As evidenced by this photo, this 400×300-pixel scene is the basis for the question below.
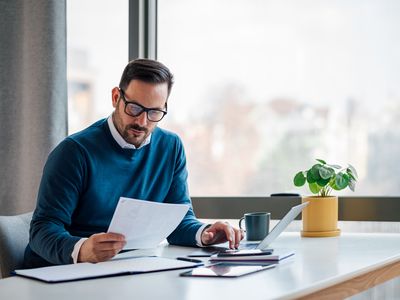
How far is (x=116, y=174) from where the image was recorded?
2344mm

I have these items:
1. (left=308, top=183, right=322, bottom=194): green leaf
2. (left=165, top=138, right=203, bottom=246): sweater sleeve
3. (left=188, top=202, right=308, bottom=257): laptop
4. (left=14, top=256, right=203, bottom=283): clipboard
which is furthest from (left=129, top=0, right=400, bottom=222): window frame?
(left=14, top=256, right=203, bottom=283): clipboard

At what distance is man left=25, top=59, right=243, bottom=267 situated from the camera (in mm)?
2123

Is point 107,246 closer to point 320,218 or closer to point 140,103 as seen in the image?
point 140,103

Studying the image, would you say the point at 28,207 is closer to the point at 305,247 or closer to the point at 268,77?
the point at 268,77

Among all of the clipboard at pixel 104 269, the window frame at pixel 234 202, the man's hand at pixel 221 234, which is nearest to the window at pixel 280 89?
the window frame at pixel 234 202

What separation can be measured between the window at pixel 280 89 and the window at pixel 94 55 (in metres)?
0.21

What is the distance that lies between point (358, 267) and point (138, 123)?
2.90 ft

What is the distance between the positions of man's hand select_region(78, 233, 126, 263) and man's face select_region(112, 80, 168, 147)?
1.87 ft

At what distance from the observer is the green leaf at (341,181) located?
98.0 inches

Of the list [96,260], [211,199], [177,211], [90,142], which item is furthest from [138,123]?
[211,199]

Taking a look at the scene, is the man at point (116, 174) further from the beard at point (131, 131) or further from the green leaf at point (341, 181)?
the green leaf at point (341, 181)

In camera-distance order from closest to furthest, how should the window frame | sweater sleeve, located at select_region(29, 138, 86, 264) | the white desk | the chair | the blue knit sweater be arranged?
the white desk < sweater sleeve, located at select_region(29, 138, 86, 264) < the blue knit sweater < the chair < the window frame

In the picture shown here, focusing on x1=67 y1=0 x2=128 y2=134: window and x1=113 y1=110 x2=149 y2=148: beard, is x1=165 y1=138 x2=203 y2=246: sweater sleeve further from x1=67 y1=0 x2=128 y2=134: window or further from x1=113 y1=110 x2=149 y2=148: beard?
x1=67 y1=0 x2=128 y2=134: window

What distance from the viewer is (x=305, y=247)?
2.17 meters
